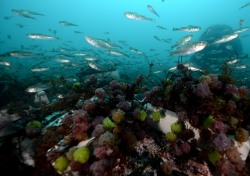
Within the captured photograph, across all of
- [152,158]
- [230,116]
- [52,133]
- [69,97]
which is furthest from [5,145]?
[230,116]

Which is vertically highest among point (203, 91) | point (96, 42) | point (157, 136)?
point (96, 42)

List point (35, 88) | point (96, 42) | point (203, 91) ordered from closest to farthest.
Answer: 1. point (203, 91)
2. point (35, 88)
3. point (96, 42)

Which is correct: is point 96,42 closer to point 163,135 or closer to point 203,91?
point 163,135

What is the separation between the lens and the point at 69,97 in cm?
573

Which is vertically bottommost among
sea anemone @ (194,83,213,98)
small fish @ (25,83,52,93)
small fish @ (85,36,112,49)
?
small fish @ (25,83,52,93)

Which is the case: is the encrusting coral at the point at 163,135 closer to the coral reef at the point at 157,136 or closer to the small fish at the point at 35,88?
the coral reef at the point at 157,136

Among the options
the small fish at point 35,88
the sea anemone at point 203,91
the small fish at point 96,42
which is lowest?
the small fish at point 35,88

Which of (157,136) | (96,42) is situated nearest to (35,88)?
(96,42)

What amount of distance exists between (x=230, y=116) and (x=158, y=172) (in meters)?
1.82

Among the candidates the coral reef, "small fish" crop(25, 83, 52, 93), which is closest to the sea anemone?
the coral reef

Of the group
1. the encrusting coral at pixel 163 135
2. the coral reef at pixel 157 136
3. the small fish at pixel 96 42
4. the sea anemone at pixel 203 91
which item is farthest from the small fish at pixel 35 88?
the sea anemone at pixel 203 91

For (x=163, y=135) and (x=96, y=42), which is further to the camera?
(x=96, y=42)

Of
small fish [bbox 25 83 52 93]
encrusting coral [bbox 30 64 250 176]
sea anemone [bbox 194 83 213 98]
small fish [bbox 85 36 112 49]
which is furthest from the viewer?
small fish [bbox 85 36 112 49]

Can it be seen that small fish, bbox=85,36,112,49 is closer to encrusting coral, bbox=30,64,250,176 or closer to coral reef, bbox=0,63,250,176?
coral reef, bbox=0,63,250,176
